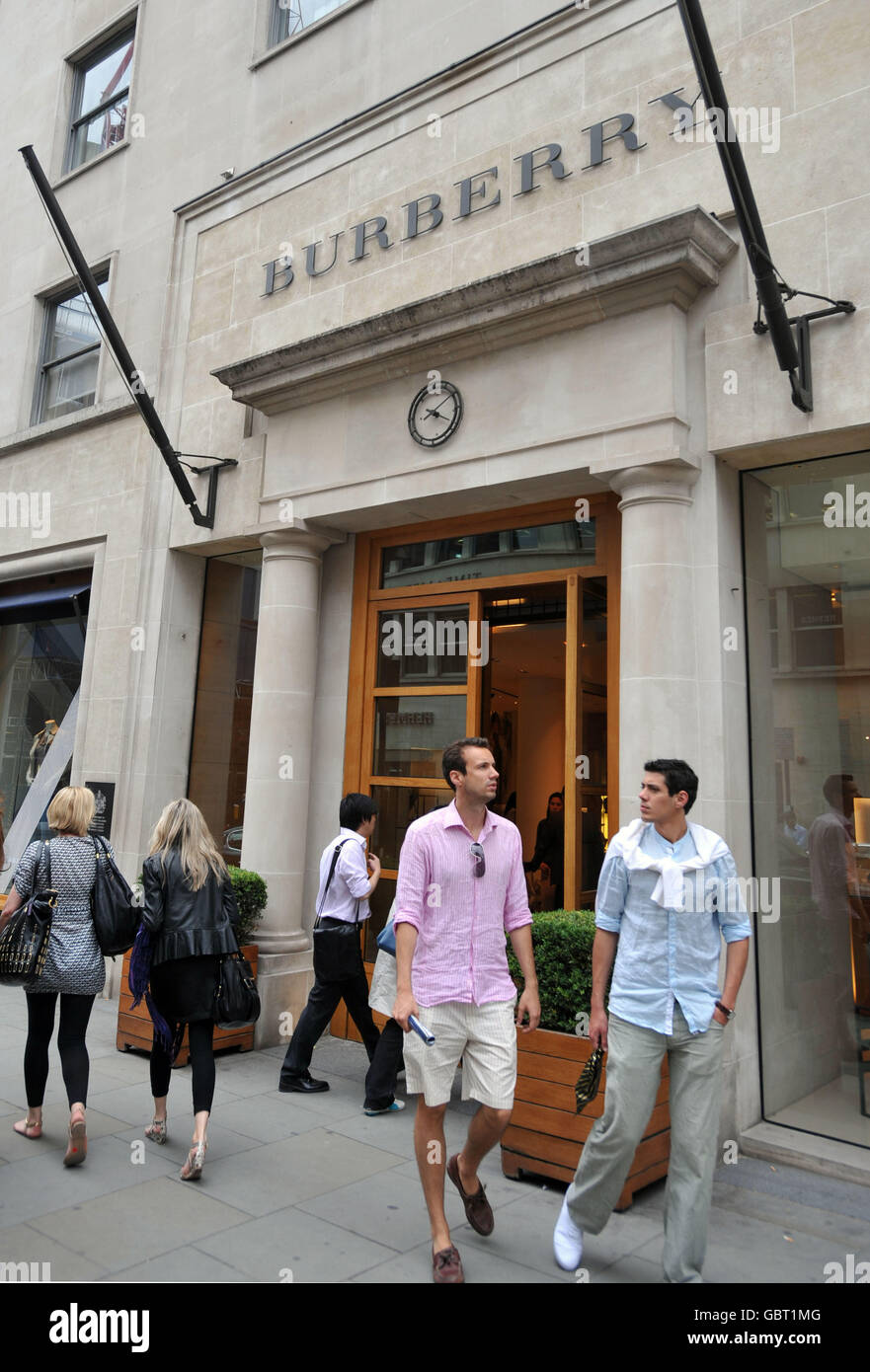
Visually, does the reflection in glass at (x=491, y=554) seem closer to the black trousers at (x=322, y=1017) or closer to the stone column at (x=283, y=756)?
the stone column at (x=283, y=756)

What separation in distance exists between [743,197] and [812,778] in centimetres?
347

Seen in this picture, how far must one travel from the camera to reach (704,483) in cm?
585

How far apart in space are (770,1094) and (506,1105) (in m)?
2.60

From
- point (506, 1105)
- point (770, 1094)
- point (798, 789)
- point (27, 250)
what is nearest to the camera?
point (506, 1105)

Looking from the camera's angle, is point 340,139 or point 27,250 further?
point 27,250

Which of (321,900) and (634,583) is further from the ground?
(634,583)

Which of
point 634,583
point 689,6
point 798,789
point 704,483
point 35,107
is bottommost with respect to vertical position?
point 798,789

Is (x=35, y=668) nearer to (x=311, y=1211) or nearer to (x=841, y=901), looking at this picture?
(x=311, y=1211)

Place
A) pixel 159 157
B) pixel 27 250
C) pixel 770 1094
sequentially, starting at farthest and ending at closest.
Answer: pixel 27 250
pixel 159 157
pixel 770 1094

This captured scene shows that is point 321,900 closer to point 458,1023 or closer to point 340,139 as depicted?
point 458,1023

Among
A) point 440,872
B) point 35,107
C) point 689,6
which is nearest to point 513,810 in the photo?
point 440,872

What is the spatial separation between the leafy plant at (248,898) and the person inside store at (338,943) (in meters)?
1.28

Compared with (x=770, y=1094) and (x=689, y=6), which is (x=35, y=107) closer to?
(x=689, y=6)

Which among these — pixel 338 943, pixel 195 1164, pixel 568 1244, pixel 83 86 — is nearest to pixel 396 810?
pixel 338 943
